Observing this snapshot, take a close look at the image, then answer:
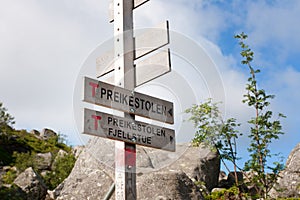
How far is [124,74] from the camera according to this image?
4.13m

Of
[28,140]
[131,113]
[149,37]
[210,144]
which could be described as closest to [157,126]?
[131,113]

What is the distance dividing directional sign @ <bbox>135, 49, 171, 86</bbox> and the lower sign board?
1.41ft

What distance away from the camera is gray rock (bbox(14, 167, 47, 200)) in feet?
48.8

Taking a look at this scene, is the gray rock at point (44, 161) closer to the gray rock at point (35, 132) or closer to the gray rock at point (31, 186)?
the gray rock at point (31, 186)

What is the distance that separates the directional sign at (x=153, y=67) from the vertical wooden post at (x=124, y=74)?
0.07 meters

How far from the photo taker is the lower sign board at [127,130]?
3630mm

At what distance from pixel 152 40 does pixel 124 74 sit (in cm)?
40

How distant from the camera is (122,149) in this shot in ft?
12.6

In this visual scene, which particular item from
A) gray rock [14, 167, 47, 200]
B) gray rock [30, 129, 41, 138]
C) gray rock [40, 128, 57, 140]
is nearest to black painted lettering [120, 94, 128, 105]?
gray rock [14, 167, 47, 200]

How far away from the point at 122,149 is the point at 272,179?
5237 millimetres

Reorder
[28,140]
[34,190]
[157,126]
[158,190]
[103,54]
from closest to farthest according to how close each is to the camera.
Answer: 1. [157,126]
2. [103,54]
3. [158,190]
4. [34,190]
5. [28,140]

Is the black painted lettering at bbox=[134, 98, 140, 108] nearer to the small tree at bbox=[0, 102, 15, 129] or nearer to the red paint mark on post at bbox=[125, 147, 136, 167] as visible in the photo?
the red paint mark on post at bbox=[125, 147, 136, 167]

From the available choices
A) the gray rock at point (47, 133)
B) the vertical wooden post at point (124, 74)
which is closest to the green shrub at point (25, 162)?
the vertical wooden post at point (124, 74)

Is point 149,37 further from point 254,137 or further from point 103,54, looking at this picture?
point 254,137
